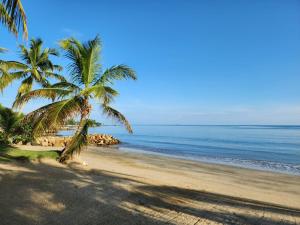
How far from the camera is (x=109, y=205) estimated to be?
→ 6.11 metres

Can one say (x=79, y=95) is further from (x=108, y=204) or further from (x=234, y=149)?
(x=234, y=149)

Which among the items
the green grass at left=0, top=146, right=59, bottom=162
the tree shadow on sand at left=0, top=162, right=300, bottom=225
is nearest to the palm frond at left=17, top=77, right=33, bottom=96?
the green grass at left=0, top=146, right=59, bottom=162

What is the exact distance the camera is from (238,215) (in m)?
6.11

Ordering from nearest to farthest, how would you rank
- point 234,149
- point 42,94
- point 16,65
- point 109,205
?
point 109,205, point 42,94, point 16,65, point 234,149

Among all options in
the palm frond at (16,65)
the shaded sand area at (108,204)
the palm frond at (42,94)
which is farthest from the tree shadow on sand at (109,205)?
the palm frond at (16,65)

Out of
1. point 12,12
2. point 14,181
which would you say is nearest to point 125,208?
point 14,181

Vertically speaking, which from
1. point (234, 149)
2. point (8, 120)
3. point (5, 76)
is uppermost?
point (5, 76)

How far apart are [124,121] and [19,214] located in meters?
7.33

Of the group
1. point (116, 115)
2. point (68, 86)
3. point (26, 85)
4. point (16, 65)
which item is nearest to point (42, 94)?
point (68, 86)

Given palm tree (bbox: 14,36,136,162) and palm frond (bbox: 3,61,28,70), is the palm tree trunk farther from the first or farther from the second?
palm frond (bbox: 3,61,28,70)

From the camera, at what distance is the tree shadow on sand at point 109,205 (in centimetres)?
525

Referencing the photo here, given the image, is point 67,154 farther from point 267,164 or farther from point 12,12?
point 267,164

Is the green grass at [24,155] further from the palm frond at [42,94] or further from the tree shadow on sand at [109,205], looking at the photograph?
the tree shadow on sand at [109,205]

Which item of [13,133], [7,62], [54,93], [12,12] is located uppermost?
[7,62]
